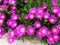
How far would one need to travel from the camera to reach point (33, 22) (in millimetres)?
1569

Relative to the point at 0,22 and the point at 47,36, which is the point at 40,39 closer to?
the point at 47,36

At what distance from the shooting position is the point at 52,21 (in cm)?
153

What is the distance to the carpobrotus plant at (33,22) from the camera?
1.53 m

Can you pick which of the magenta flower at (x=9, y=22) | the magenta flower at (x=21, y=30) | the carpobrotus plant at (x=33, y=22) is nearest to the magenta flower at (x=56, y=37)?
the carpobrotus plant at (x=33, y=22)

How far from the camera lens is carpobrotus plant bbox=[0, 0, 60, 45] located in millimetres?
1527

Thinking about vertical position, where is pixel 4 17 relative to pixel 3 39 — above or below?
above

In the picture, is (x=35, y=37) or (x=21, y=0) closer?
(x=35, y=37)

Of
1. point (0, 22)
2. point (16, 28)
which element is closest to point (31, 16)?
point (16, 28)

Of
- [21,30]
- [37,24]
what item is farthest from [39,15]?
A: [21,30]

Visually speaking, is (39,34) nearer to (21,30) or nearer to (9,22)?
(21,30)

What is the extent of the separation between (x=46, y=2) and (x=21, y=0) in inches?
8.3

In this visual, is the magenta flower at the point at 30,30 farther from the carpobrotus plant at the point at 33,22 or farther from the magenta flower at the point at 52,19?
the magenta flower at the point at 52,19

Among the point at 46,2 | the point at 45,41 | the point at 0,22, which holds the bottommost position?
the point at 45,41

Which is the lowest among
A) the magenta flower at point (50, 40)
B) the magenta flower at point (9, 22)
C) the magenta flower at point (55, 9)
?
the magenta flower at point (50, 40)
